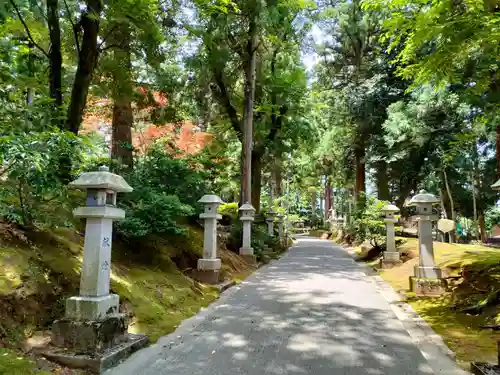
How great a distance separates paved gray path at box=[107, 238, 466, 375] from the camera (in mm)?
3742

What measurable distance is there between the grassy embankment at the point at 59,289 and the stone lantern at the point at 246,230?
4.21 meters

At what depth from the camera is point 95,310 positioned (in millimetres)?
3941

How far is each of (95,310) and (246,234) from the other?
27.4 ft

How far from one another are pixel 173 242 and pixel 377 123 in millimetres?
12467

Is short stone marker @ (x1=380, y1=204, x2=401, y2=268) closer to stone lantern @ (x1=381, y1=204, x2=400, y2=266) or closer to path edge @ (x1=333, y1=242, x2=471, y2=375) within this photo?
stone lantern @ (x1=381, y1=204, x2=400, y2=266)

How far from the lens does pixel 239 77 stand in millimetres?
15203

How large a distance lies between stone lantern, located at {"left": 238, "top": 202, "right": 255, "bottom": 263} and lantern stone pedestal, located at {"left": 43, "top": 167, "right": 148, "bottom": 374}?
24.6ft

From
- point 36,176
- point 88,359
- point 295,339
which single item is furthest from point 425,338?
point 36,176

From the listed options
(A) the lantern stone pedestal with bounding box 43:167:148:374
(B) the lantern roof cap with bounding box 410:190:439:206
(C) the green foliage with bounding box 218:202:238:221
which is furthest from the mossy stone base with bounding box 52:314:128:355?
(C) the green foliage with bounding box 218:202:238:221

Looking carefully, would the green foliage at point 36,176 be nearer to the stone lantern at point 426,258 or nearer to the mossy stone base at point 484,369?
the mossy stone base at point 484,369

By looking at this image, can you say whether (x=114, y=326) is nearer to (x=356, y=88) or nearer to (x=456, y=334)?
(x=456, y=334)

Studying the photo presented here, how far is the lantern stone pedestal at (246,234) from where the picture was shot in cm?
1184

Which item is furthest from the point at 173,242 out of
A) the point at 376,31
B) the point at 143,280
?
the point at 376,31

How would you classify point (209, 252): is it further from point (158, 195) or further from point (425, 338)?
point (425, 338)
